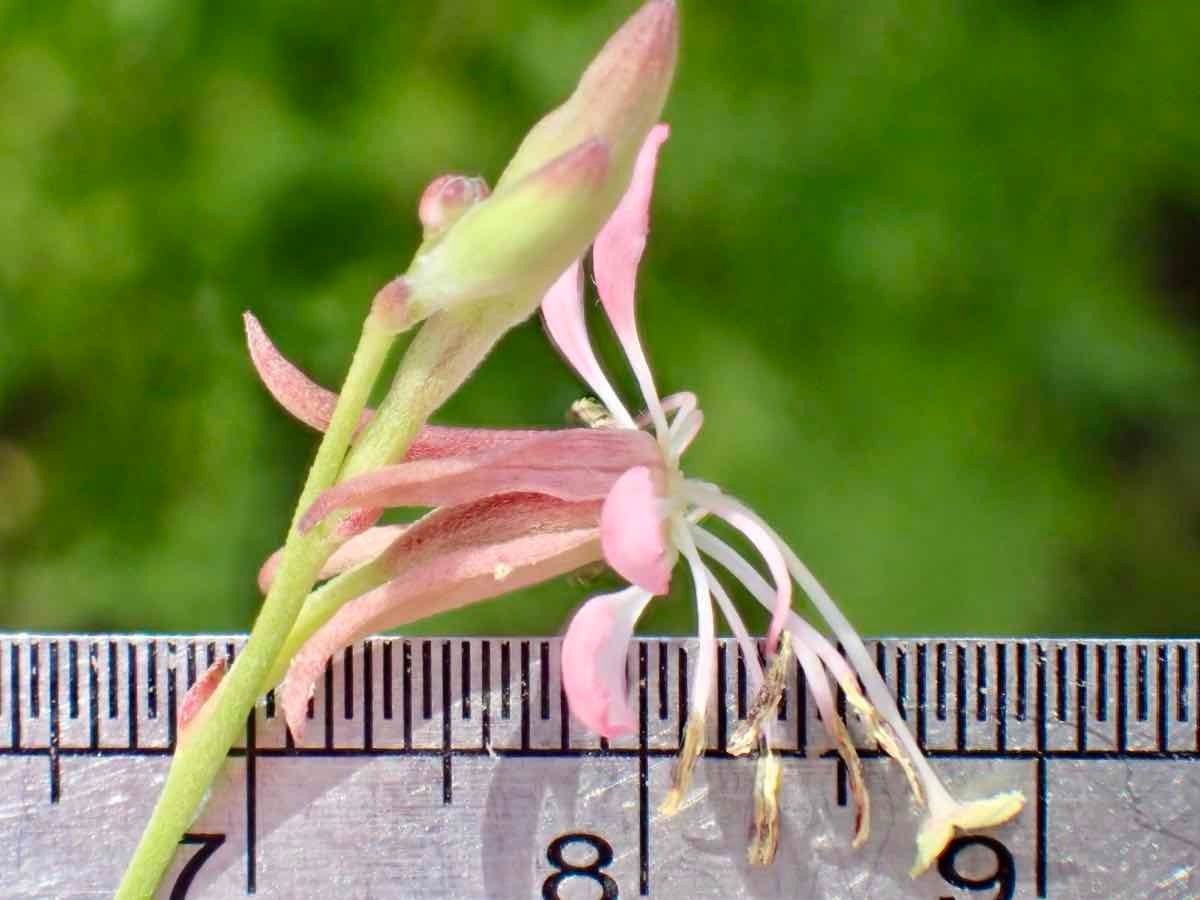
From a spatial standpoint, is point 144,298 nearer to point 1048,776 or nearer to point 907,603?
point 907,603

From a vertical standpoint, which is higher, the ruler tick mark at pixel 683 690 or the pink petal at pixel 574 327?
the pink petal at pixel 574 327

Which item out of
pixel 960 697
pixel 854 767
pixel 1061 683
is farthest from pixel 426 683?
pixel 1061 683

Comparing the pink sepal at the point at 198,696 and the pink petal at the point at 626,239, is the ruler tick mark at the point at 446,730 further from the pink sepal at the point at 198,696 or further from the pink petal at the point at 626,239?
the pink petal at the point at 626,239

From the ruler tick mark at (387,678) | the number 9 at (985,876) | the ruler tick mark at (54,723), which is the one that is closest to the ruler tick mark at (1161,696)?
the number 9 at (985,876)

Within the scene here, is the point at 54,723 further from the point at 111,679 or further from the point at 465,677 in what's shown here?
the point at 465,677

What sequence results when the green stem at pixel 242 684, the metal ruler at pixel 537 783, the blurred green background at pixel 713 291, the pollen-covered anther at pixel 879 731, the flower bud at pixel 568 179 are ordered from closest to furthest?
the flower bud at pixel 568 179 → the green stem at pixel 242 684 → the pollen-covered anther at pixel 879 731 → the metal ruler at pixel 537 783 → the blurred green background at pixel 713 291

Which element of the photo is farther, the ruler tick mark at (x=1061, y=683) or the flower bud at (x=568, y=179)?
the ruler tick mark at (x=1061, y=683)

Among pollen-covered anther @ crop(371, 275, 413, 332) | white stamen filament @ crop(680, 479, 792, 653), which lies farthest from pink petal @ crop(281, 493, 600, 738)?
pollen-covered anther @ crop(371, 275, 413, 332)

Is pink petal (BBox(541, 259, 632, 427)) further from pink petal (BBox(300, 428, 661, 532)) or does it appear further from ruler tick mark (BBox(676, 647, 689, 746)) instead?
ruler tick mark (BBox(676, 647, 689, 746))
